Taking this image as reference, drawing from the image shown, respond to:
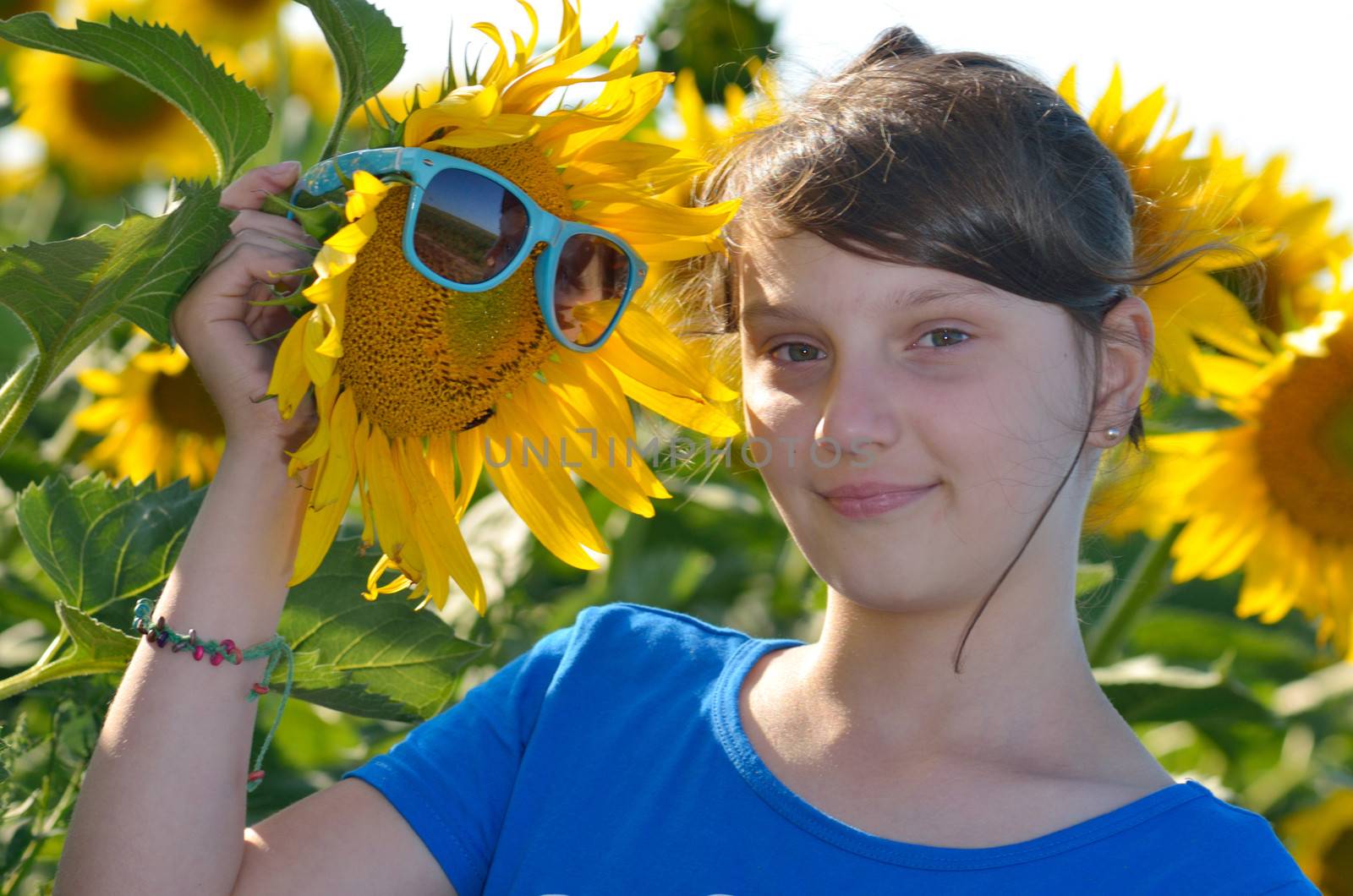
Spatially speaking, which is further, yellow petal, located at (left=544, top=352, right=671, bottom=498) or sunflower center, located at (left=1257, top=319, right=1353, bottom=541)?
sunflower center, located at (left=1257, top=319, right=1353, bottom=541)

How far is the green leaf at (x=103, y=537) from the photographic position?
1.09 metres

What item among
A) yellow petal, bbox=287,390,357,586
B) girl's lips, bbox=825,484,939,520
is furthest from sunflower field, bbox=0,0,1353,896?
girl's lips, bbox=825,484,939,520

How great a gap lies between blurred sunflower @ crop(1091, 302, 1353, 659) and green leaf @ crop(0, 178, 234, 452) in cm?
123

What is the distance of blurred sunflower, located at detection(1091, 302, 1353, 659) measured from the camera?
1.86 metres

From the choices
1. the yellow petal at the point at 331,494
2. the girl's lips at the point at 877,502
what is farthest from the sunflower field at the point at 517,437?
the girl's lips at the point at 877,502

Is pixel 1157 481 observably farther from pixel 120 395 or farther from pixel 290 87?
pixel 290 87

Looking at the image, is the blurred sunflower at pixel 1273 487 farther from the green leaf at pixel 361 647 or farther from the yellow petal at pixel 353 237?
the yellow petal at pixel 353 237

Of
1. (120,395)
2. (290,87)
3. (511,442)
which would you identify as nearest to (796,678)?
(511,442)

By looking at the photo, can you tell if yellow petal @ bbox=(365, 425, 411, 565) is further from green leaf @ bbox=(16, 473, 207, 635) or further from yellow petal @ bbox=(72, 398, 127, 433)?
yellow petal @ bbox=(72, 398, 127, 433)

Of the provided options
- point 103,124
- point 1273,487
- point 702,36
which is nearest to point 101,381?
point 702,36

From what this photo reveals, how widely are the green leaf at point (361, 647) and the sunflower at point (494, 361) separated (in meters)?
0.05

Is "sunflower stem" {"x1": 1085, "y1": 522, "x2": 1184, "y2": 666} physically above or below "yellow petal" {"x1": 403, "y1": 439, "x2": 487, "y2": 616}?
below

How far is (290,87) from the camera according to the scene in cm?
304

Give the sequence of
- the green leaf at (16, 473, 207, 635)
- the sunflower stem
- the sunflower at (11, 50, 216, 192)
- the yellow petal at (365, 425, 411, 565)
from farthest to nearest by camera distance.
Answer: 1. the sunflower at (11, 50, 216, 192)
2. the sunflower stem
3. the green leaf at (16, 473, 207, 635)
4. the yellow petal at (365, 425, 411, 565)
